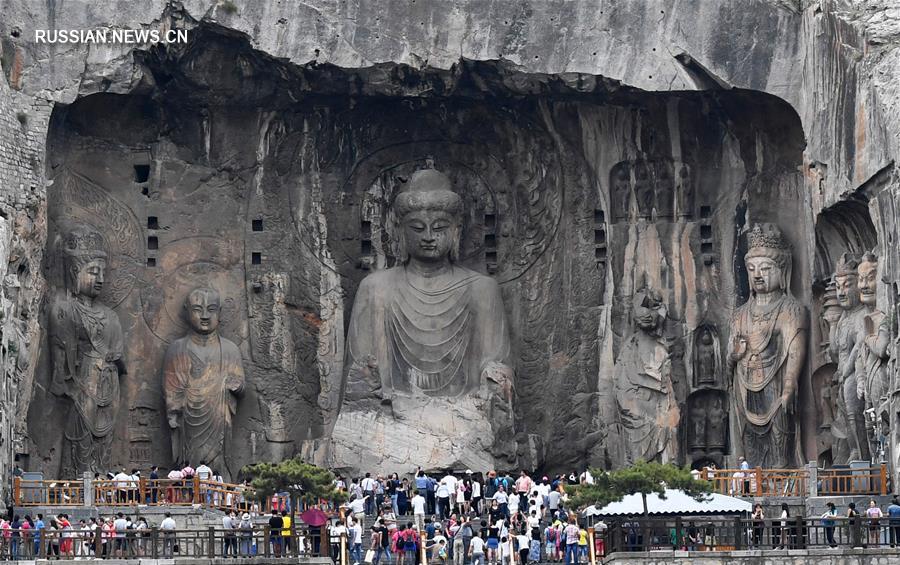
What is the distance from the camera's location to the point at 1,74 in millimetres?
51594

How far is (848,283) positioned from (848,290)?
0.38ft

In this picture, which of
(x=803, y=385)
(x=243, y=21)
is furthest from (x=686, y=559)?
(x=243, y=21)

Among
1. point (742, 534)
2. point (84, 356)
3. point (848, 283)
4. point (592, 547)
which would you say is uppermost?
point (848, 283)

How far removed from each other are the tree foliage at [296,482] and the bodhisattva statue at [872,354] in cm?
920

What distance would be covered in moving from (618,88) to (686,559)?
1119cm

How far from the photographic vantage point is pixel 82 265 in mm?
53938

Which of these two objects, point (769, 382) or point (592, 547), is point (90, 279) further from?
point (592, 547)

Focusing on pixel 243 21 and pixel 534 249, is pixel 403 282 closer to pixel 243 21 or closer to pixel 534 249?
pixel 534 249

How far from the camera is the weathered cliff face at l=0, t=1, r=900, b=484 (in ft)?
173

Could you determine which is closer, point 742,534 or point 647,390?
point 742,534

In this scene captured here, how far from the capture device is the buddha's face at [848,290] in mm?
51906

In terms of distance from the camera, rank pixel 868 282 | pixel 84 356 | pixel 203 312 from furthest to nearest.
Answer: pixel 203 312 < pixel 84 356 < pixel 868 282

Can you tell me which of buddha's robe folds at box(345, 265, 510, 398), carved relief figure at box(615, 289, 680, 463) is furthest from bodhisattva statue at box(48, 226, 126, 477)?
carved relief figure at box(615, 289, 680, 463)

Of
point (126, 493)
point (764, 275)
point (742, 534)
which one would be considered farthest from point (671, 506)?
point (126, 493)
